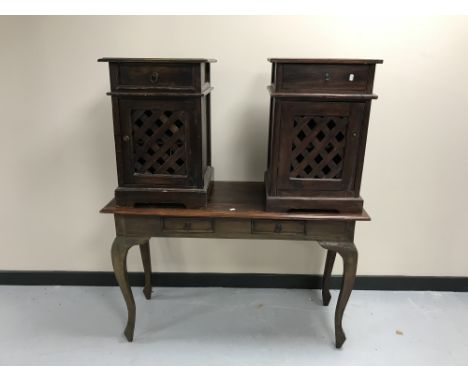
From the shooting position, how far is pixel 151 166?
1504 millimetres

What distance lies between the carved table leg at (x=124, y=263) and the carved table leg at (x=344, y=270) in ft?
2.79

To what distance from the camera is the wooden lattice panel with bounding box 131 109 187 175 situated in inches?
56.7

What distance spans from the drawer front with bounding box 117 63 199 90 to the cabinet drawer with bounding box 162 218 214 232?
1.83ft

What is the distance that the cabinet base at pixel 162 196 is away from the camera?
151 cm

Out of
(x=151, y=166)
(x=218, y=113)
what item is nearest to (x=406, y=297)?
(x=218, y=113)

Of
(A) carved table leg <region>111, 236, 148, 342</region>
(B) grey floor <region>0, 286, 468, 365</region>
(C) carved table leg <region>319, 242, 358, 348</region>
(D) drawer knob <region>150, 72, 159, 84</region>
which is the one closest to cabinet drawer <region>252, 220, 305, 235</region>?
(C) carved table leg <region>319, 242, 358, 348</region>

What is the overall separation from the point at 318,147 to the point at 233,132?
0.56m

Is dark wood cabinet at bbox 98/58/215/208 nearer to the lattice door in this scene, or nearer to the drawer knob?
the drawer knob

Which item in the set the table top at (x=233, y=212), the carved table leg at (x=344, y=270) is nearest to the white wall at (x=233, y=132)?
the table top at (x=233, y=212)

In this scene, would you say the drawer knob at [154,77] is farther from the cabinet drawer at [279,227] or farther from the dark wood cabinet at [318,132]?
the cabinet drawer at [279,227]

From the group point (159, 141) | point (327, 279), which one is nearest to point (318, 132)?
point (159, 141)

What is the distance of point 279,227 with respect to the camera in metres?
1.52

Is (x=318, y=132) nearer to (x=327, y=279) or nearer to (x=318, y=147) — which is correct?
(x=318, y=147)
